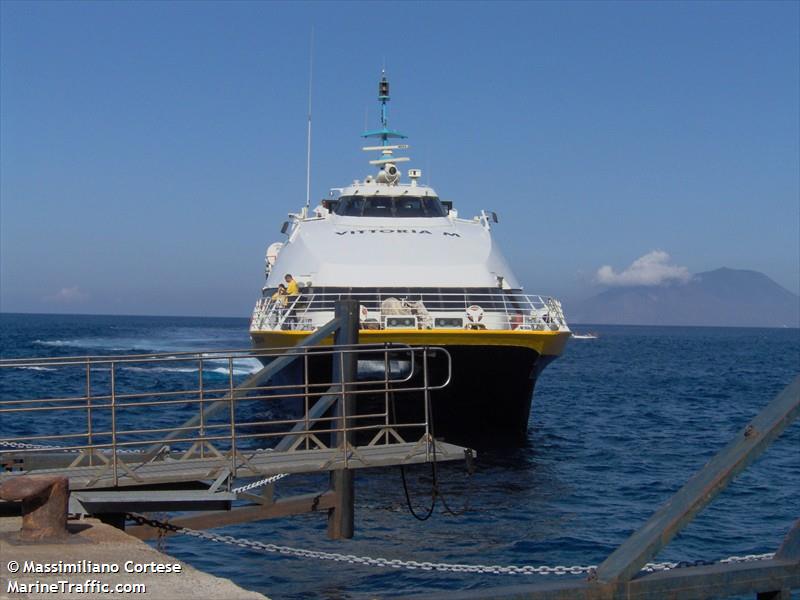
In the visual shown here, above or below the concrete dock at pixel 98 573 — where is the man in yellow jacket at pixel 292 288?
above

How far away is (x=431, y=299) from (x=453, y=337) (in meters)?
2.96

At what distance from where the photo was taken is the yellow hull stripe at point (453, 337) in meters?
17.7

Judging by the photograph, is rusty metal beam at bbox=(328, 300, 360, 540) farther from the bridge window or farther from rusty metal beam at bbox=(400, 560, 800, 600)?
the bridge window

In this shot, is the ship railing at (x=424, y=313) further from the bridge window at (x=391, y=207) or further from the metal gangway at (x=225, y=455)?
the metal gangway at (x=225, y=455)

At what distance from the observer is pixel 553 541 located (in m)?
12.2

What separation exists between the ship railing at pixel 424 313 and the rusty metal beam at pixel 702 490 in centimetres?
1279

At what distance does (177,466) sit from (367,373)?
33.4ft

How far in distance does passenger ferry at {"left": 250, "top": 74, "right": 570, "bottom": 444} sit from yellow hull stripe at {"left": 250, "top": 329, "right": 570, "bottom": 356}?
0.9 inches

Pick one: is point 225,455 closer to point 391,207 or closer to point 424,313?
point 424,313

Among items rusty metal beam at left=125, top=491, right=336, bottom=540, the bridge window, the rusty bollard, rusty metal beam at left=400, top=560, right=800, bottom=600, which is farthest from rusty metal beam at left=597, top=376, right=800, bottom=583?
the bridge window

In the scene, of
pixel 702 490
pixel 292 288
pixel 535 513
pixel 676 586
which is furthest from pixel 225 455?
pixel 292 288

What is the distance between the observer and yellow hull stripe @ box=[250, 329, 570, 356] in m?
17.7

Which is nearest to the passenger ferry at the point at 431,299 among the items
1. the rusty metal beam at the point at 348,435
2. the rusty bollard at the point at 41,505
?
the rusty metal beam at the point at 348,435

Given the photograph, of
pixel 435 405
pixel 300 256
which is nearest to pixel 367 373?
pixel 435 405
